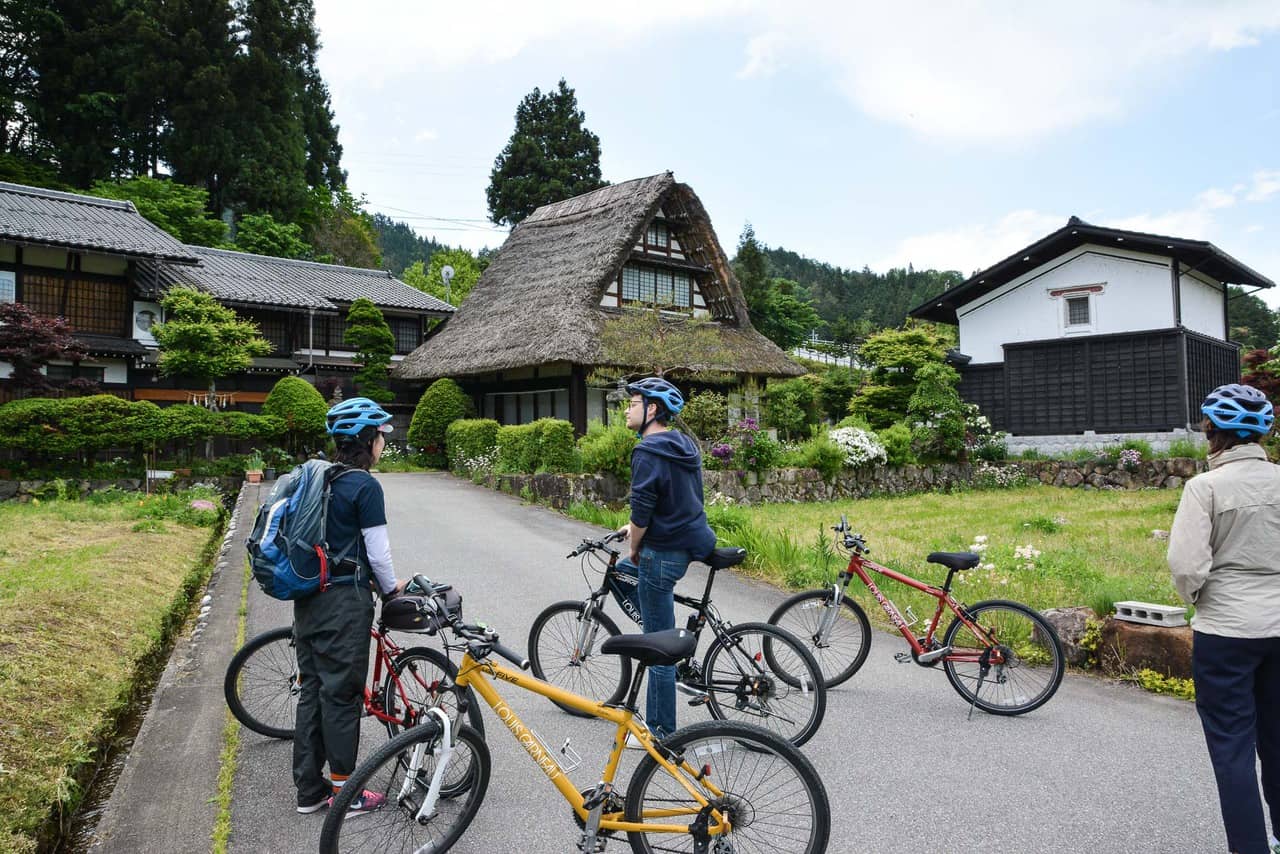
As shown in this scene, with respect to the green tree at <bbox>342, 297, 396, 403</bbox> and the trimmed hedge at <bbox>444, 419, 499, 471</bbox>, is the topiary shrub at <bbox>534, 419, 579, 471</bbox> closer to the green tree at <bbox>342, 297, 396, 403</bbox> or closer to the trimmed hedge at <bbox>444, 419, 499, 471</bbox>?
the trimmed hedge at <bbox>444, 419, 499, 471</bbox>

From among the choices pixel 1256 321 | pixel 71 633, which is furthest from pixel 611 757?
pixel 1256 321

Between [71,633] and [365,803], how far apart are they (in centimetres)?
450

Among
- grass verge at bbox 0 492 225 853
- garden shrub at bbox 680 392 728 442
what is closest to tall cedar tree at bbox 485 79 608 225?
garden shrub at bbox 680 392 728 442

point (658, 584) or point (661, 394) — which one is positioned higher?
point (661, 394)

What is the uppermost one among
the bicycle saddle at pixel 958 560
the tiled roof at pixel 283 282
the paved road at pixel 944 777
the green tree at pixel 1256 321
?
the green tree at pixel 1256 321

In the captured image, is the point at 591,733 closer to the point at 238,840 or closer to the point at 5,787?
the point at 238,840

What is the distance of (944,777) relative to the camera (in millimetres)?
4070

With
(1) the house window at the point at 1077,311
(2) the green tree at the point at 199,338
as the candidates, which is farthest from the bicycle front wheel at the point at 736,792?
(1) the house window at the point at 1077,311

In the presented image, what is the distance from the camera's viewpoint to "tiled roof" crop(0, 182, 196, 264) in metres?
19.3

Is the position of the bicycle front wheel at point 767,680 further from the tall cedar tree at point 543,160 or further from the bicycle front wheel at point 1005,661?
the tall cedar tree at point 543,160

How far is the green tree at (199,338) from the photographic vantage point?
18.1 metres

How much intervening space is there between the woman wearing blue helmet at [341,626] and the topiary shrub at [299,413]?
15.8m

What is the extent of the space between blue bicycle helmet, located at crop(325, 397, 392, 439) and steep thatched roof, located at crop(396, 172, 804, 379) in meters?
14.7

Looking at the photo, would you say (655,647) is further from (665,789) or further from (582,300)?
(582,300)
